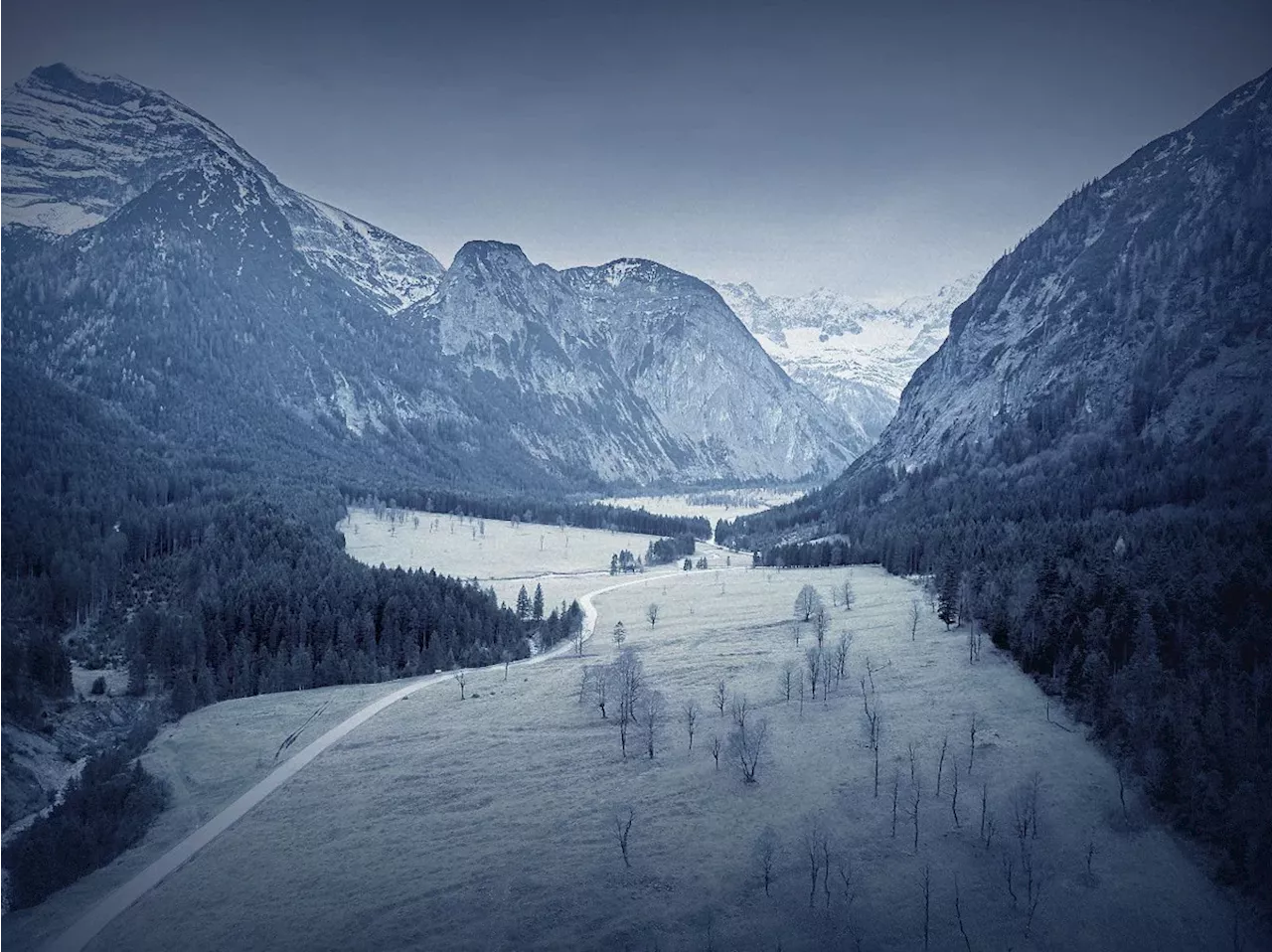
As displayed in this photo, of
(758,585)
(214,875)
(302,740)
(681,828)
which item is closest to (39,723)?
(302,740)

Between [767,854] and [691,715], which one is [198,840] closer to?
[691,715]

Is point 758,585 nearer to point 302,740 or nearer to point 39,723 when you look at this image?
point 302,740

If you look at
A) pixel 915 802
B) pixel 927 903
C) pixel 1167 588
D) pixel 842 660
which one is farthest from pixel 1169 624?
pixel 927 903

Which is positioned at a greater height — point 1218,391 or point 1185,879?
point 1218,391

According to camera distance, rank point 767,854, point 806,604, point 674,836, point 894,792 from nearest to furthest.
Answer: point 767,854 → point 674,836 → point 894,792 → point 806,604

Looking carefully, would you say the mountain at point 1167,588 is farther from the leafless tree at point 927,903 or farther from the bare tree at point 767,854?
the bare tree at point 767,854

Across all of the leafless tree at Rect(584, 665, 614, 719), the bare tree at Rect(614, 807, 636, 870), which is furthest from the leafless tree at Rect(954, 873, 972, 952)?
the leafless tree at Rect(584, 665, 614, 719)
